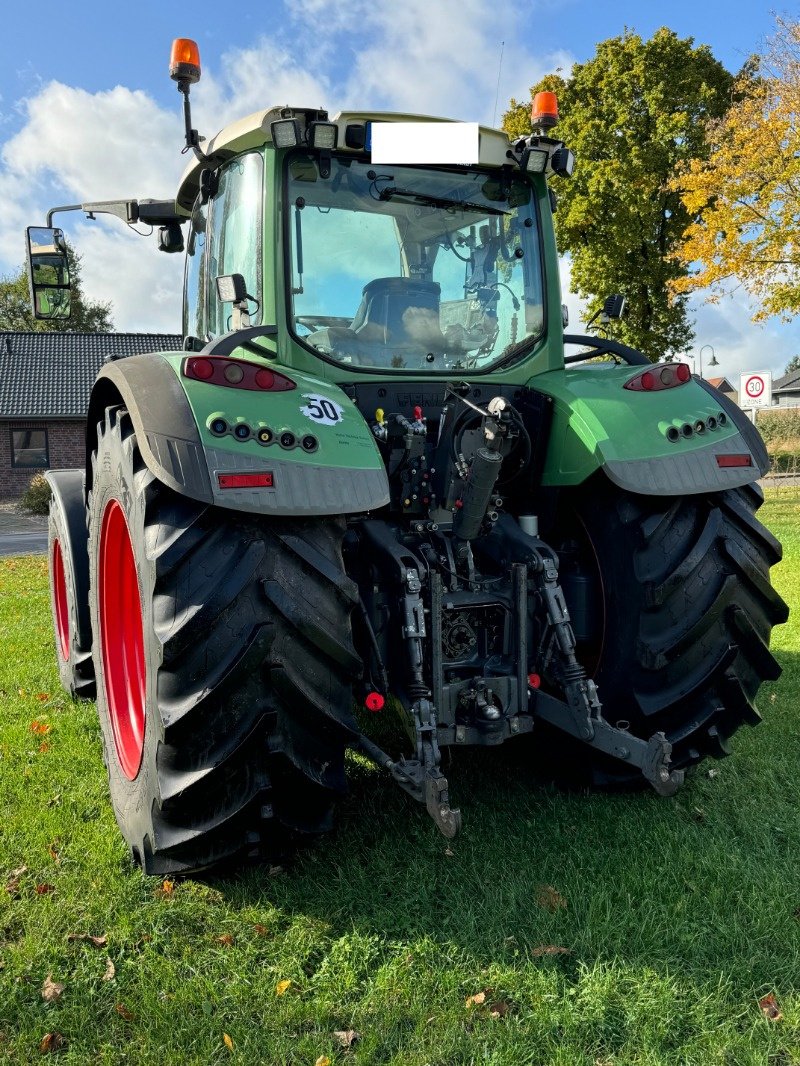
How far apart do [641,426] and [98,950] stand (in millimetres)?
2518

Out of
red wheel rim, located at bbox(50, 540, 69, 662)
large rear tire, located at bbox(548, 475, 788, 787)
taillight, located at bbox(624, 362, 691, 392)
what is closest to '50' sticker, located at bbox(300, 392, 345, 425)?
large rear tire, located at bbox(548, 475, 788, 787)

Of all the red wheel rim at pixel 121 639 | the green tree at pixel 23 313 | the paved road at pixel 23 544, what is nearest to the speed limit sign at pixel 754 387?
the paved road at pixel 23 544

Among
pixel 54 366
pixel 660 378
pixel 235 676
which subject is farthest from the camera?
pixel 54 366

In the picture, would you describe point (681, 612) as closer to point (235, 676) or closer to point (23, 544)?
point (235, 676)

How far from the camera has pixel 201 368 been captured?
8.88ft

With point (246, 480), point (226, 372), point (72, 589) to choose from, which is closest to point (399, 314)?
point (226, 372)

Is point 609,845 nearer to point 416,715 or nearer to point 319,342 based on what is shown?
point 416,715

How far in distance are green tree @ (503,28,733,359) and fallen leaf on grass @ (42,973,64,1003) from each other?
21108 mm

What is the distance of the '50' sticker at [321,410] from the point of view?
8.92 feet

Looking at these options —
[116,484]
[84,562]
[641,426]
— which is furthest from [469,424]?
[84,562]

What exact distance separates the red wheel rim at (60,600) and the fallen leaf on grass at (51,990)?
9.85 ft

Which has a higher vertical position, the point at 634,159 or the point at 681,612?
the point at 634,159

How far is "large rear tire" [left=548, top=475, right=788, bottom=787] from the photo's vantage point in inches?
125

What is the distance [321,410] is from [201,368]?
15.6 inches
